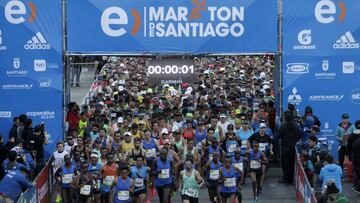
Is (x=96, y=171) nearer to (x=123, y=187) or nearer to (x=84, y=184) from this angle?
(x=84, y=184)

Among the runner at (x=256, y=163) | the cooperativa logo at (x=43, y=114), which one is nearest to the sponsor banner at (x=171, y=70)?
the cooperativa logo at (x=43, y=114)

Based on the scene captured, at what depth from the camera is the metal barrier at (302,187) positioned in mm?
15681

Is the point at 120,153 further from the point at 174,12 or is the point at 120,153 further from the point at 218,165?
the point at 174,12

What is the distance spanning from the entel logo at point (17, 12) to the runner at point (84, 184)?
600cm

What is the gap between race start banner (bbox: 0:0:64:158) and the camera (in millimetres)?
21703

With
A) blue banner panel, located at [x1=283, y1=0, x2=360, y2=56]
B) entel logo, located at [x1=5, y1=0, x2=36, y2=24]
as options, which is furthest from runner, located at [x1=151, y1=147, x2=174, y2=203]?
entel logo, located at [x1=5, y1=0, x2=36, y2=24]

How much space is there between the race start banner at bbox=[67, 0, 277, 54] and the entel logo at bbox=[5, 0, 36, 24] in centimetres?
105

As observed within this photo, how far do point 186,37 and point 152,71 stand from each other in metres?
1.37

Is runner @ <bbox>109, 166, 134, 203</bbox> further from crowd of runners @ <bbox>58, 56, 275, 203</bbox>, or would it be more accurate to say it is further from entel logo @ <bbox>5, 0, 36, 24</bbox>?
entel logo @ <bbox>5, 0, 36, 24</bbox>

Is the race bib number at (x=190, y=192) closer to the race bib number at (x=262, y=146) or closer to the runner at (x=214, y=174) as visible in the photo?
the runner at (x=214, y=174)

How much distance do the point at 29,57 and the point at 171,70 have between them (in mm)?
3983

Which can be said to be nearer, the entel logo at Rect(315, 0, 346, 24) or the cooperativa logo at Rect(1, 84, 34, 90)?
the cooperativa logo at Rect(1, 84, 34, 90)

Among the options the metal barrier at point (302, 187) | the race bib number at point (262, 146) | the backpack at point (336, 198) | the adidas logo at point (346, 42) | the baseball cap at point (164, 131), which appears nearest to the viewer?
the backpack at point (336, 198)

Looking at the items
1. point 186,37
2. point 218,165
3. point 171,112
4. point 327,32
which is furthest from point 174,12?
point 218,165
